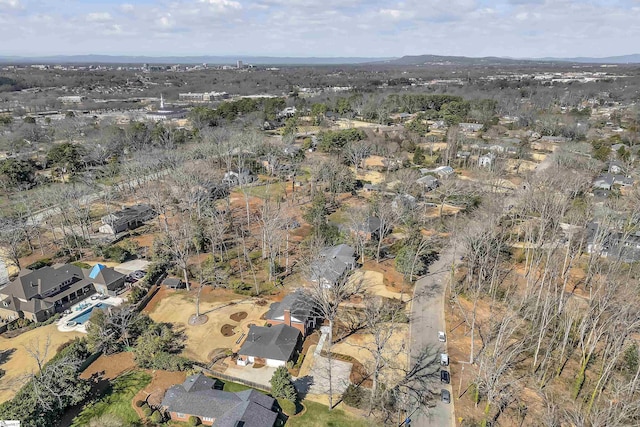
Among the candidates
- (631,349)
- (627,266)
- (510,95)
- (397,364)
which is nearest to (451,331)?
(397,364)

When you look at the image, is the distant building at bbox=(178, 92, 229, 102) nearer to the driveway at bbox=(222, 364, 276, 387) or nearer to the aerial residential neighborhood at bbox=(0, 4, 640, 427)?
the aerial residential neighborhood at bbox=(0, 4, 640, 427)

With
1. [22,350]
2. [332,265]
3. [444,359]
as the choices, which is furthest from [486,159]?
[22,350]

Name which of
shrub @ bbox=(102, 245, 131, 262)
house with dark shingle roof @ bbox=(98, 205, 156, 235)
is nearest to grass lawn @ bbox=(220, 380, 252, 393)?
shrub @ bbox=(102, 245, 131, 262)

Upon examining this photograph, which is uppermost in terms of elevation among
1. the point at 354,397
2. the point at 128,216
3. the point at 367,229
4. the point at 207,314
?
the point at 367,229

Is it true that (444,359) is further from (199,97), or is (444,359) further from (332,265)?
(199,97)

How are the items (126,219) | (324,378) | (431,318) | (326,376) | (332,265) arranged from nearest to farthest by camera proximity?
1. (324,378)
2. (326,376)
3. (431,318)
4. (332,265)
5. (126,219)

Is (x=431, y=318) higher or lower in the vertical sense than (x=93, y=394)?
higher

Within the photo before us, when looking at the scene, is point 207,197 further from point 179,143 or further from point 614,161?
point 614,161

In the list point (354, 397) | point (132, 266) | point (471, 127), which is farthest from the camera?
point (471, 127)
